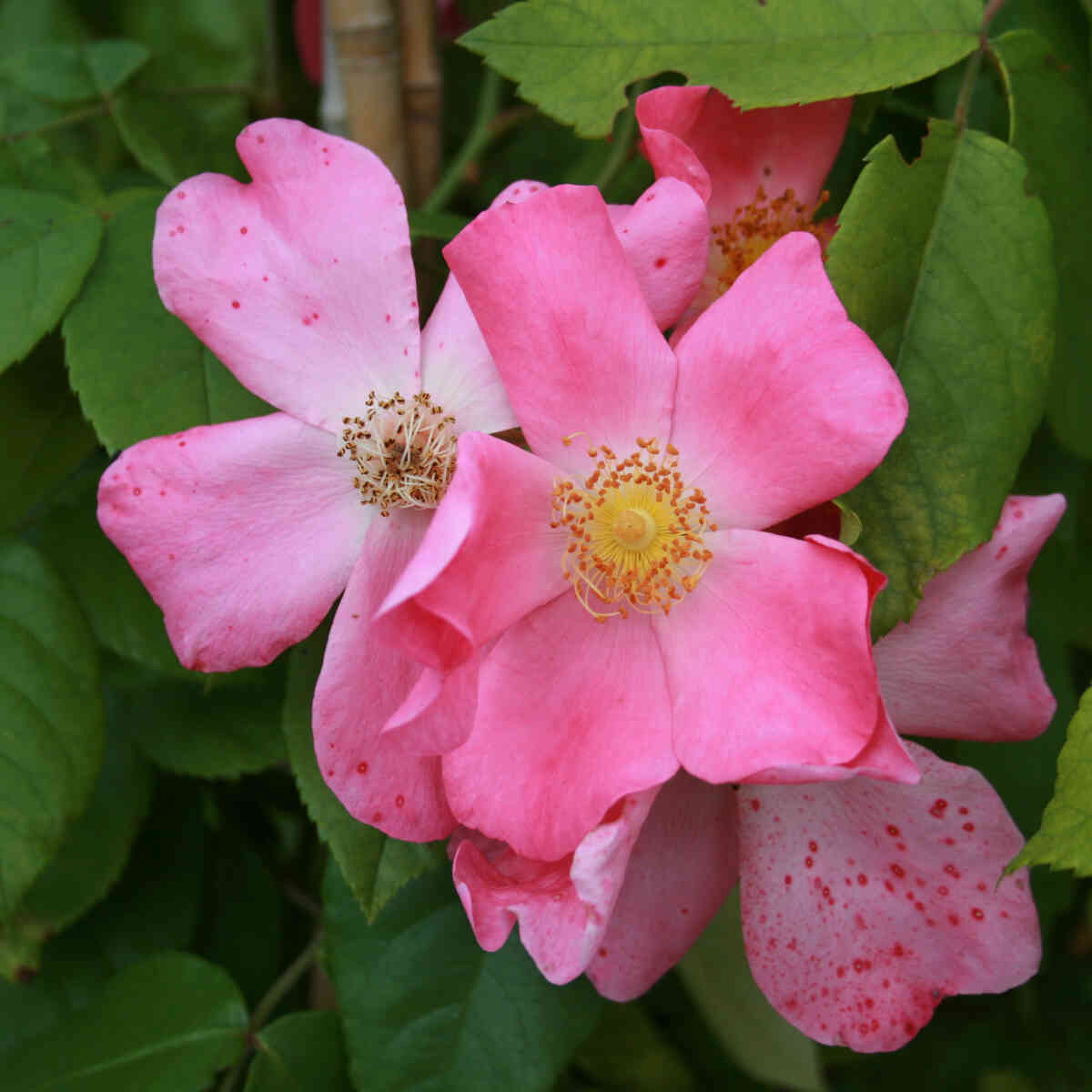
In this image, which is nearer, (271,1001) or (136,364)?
(136,364)

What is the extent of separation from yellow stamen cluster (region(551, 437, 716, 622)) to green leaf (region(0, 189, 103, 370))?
42cm

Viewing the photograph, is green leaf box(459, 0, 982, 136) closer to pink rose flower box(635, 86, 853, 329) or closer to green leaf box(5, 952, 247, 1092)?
pink rose flower box(635, 86, 853, 329)

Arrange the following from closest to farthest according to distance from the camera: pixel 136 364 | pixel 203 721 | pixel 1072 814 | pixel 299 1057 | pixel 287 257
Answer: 1. pixel 1072 814
2. pixel 287 257
3. pixel 136 364
4. pixel 299 1057
5. pixel 203 721

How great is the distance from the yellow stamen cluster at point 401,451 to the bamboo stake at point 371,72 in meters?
0.38

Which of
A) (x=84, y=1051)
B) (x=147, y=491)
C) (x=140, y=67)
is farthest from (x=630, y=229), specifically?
(x=84, y=1051)

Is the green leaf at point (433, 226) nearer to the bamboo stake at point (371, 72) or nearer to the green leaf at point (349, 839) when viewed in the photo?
the bamboo stake at point (371, 72)

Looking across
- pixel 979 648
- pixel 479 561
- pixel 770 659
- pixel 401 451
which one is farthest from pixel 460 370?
pixel 979 648

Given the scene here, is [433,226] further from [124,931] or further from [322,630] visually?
[124,931]

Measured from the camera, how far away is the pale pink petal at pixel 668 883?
0.77m

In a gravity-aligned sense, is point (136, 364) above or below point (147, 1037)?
above

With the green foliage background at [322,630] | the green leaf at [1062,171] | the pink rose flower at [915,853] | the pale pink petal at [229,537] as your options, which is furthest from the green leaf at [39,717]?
the green leaf at [1062,171]

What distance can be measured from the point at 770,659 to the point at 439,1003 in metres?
0.47

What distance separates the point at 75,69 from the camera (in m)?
1.12

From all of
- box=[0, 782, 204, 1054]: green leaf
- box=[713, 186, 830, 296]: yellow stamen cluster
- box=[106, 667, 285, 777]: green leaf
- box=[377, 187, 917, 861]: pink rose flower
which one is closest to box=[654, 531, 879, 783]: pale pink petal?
A: box=[377, 187, 917, 861]: pink rose flower
